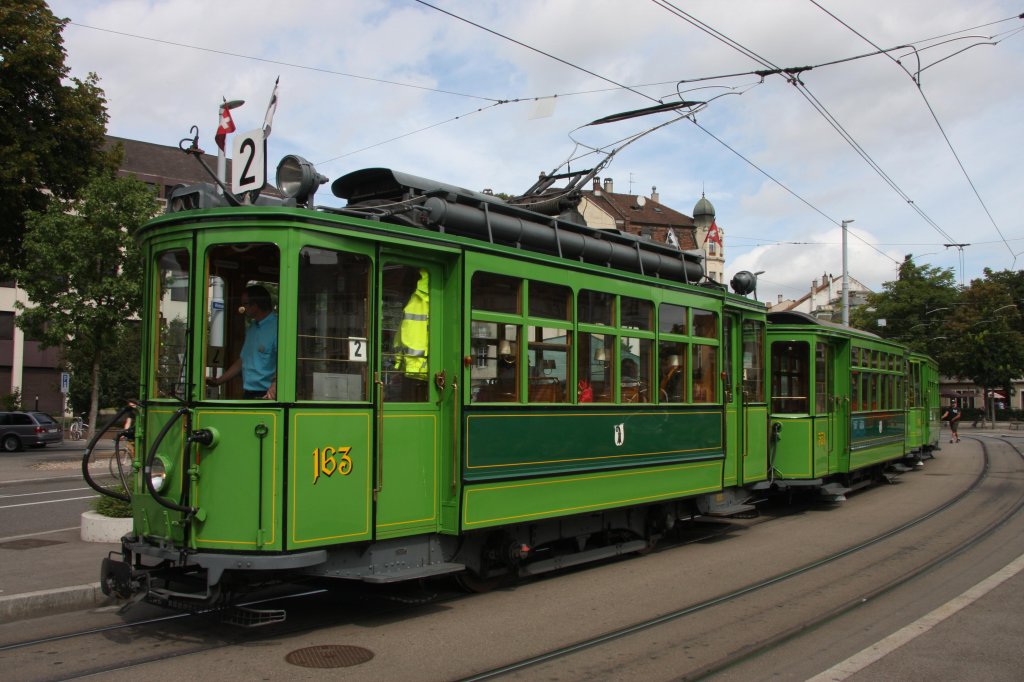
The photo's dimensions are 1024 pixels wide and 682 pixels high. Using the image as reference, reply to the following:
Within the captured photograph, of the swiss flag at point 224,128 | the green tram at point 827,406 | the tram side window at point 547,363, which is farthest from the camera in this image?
the green tram at point 827,406

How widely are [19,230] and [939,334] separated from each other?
173 feet

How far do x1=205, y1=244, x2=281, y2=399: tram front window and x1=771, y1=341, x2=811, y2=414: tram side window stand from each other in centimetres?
971

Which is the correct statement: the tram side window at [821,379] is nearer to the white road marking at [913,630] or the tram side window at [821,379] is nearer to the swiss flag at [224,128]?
the white road marking at [913,630]

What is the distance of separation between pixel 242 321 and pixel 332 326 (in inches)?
27.0

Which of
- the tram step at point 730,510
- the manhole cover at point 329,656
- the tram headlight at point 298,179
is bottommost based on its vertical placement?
the manhole cover at point 329,656

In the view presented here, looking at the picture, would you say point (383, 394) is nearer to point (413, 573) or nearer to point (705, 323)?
point (413, 573)

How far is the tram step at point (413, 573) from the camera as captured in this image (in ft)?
20.5

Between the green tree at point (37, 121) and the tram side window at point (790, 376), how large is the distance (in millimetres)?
18242

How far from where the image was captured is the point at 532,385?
765 centimetres

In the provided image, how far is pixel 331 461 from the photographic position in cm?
617

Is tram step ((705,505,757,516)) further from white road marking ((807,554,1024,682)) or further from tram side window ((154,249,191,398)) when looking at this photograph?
tram side window ((154,249,191,398))

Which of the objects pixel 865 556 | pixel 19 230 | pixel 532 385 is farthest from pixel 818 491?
pixel 19 230

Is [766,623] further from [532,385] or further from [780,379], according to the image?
[780,379]

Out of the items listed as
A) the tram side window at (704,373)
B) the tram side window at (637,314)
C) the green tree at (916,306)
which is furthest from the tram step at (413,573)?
the green tree at (916,306)
